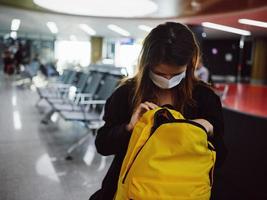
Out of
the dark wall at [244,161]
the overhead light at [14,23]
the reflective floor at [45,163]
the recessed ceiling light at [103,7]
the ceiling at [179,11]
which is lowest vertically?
the reflective floor at [45,163]

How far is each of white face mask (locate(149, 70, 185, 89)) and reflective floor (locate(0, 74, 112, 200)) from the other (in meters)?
2.05

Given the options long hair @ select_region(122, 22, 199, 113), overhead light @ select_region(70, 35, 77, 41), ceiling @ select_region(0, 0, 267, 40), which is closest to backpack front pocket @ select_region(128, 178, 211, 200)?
long hair @ select_region(122, 22, 199, 113)

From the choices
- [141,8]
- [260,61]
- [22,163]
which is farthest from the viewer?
[260,61]

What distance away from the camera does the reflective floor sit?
9.81 ft

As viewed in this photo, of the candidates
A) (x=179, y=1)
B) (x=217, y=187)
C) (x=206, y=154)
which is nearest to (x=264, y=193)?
(x=217, y=187)

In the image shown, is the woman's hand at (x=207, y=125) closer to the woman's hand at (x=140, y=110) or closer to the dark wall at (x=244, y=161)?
the woman's hand at (x=140, y=110)

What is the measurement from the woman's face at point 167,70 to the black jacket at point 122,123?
14cm

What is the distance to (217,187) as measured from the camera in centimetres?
163

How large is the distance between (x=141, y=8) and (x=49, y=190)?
9.81m

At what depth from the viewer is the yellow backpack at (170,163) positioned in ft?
2.89

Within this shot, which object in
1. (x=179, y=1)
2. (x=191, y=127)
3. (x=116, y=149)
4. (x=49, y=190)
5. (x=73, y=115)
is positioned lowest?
(x=49, y=190)

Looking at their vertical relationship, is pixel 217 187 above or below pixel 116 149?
below

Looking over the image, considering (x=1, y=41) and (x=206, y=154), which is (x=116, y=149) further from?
(x=1, y=41)

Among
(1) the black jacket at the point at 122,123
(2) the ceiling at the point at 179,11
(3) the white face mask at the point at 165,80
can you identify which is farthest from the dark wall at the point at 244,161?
(2) the ceiling at the point at 179,11
